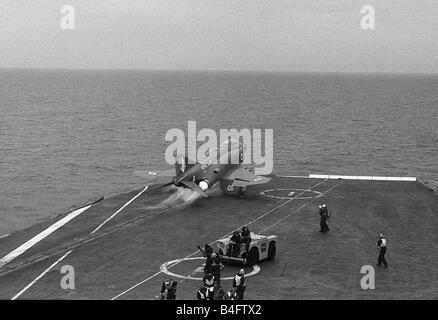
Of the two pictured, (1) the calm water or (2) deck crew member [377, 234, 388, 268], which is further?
(1) the calm water

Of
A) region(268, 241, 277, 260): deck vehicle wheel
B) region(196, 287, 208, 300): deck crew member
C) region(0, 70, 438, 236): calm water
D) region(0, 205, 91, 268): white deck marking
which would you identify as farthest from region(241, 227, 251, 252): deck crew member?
region(0, 70, 438, 236): calm water

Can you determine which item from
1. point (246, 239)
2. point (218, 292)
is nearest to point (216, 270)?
point (218, 292)

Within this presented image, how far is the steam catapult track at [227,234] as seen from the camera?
97.8 ft

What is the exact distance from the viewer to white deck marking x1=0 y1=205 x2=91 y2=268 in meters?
35.7

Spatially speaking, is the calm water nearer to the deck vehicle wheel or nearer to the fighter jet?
the fighter jet

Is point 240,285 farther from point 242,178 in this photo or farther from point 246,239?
point 242,178

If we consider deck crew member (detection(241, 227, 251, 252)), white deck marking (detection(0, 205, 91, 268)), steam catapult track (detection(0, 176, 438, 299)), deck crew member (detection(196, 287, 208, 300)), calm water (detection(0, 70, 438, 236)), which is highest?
deck crew member (detection(241, 227, 251, 252))

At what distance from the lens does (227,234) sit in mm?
40656

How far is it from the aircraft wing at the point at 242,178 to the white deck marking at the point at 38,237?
12.7 metres

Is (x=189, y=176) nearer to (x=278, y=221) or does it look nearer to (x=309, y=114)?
(x=278, y=221)

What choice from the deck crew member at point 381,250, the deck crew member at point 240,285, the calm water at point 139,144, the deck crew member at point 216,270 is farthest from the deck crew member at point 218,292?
the calm water at point 139,144

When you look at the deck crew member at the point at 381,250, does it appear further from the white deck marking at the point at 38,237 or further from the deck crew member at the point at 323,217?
the white deck marking at the point at 38,237

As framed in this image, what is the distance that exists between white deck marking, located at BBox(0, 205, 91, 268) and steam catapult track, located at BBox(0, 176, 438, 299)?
8 cm
